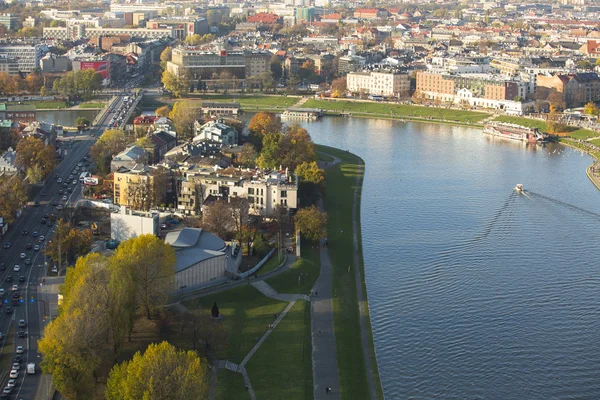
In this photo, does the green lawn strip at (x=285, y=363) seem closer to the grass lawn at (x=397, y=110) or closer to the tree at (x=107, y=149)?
the tree at (x=107, y=149)

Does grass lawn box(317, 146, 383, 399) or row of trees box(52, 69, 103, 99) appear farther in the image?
row of trees box(52, 69, 103, 99)

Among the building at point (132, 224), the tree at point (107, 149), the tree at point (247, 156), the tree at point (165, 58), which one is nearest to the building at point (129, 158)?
the tree at point (107, 149)

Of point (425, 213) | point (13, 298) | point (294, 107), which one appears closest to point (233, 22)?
point (294, 107)

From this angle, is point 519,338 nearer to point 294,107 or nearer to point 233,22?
point 294,107

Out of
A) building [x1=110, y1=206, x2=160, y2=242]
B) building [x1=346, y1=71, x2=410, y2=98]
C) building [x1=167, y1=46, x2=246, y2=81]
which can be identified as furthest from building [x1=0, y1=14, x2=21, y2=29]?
building [x1=110, y1=206, x2=160, y2=242]

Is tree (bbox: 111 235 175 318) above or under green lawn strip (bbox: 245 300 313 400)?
above

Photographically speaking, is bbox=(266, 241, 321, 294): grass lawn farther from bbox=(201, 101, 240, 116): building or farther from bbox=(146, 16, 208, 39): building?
bbox=(146, 16, 208, 39): building
